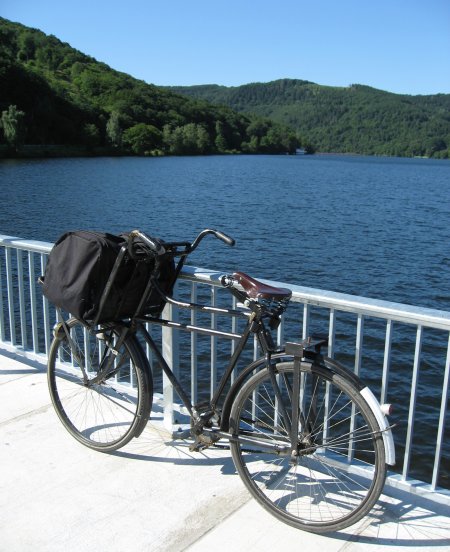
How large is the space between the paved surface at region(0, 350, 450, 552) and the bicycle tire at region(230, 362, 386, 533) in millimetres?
107

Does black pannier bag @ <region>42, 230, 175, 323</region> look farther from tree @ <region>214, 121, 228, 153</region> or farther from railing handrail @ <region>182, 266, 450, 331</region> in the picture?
tree @ <region>214, 121, 228, 153</region>

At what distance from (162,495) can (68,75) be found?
468 feet

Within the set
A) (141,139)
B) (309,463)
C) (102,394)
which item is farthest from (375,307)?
(141,139)

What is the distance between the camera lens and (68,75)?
13262cm

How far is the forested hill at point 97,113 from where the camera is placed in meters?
92.6

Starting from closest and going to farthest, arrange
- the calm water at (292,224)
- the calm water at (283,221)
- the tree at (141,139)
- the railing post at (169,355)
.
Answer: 1. the railing post at (169,355)
2. the calm water at (292,224)
3. the calm water at (283,221)
4. the tree at (141,139)

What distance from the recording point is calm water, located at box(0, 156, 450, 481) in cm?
1593

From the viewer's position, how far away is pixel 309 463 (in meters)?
3.14

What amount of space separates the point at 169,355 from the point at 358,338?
1.14 metres

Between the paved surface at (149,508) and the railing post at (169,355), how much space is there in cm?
13

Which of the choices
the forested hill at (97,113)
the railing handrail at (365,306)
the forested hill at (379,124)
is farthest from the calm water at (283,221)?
the forested hill at (379,124)

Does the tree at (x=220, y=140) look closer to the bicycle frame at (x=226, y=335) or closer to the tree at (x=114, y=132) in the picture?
the tree at (x=114, y=132)

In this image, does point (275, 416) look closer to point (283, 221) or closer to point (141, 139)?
point (283, 221)

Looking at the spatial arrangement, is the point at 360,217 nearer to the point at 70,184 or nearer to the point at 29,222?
the point at 29,222
